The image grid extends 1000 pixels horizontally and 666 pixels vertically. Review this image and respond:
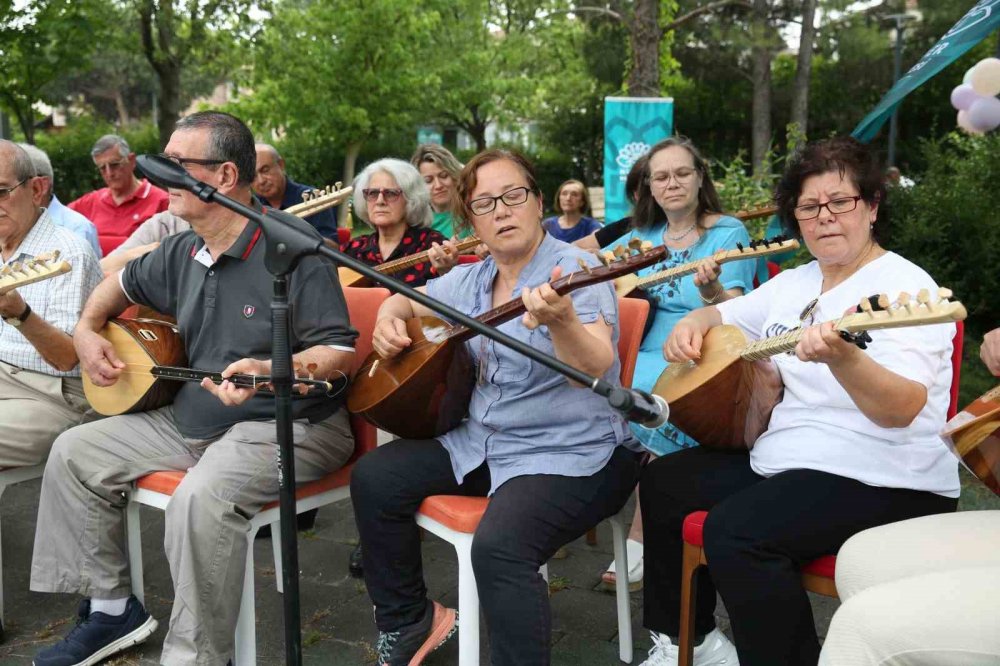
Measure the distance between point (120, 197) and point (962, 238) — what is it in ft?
16.2

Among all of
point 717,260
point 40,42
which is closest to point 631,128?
point 717,260

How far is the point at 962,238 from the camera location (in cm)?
549

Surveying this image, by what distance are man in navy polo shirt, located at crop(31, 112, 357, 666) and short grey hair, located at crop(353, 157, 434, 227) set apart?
1.44 meters

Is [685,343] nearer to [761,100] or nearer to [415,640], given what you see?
[415,640]

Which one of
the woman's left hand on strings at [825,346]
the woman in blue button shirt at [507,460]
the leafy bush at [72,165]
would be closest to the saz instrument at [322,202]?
the woman in blue button shirt at [507,460]

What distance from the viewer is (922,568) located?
6.48ft

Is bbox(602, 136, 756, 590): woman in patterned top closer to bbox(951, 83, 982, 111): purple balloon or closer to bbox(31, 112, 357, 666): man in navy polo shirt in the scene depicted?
bbox(31, 112, 357, 666): man in navy polo shirt

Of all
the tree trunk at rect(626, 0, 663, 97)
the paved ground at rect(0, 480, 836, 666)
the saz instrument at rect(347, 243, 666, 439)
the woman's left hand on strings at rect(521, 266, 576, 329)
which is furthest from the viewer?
the tree trunk at rect(626, 0, 663, 97)

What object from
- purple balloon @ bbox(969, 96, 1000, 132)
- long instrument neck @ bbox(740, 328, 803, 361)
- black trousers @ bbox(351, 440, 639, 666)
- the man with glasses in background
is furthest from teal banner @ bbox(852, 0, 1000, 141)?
the man with glasses in background

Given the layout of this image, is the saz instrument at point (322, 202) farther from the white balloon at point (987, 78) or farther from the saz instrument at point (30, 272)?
the white balloon at point (987, 78)

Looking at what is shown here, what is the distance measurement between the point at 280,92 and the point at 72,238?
17.1 metres

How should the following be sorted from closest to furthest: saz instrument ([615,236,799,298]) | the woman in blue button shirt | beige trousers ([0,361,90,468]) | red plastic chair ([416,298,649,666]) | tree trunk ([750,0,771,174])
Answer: the woman in blue button shirt → red plastic chair ([416,298,649,666]) → beige trousers ([0,361,90,468]) → saz instrument ([615,236,799,298]) → tree trunk ([750,0,771,174])

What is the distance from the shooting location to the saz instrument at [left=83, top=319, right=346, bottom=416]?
2920 millimetres

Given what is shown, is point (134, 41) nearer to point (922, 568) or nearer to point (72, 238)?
point (72, 238)
